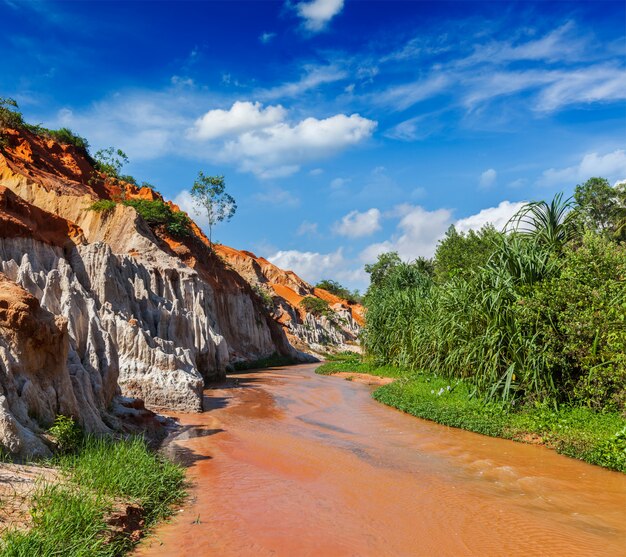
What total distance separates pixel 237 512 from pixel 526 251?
398 inches

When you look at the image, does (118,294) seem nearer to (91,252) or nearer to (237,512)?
(91,252)

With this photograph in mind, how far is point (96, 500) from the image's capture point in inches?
210

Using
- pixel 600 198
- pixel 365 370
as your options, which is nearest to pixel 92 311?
pixel 365 370

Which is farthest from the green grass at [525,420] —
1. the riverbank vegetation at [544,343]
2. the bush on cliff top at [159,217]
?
the bush on cliff top at [159,217]

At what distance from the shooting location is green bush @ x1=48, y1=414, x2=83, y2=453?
720 centimetres

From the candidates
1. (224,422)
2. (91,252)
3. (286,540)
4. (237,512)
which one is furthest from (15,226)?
(286,540)

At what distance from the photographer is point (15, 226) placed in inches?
609

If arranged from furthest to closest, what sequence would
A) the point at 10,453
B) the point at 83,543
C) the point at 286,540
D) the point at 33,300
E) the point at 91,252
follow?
the point at 91,252 → the point at 33,300 → the point at 10,453 → the point at 286,540 → the point at 83,543

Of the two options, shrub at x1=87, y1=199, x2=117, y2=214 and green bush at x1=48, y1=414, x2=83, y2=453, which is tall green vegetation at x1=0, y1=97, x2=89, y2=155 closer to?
shrub at x1=87, y1=199, x2=117, y2=214

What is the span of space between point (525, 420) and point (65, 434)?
9.52 m

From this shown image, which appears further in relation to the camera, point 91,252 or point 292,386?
point 292,386

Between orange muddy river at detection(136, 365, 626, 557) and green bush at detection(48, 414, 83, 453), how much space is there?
1.87 m

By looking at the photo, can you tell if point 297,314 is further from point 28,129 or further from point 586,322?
point 586,322

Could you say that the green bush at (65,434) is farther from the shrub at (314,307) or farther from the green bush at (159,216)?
the shrub at (314,307)
